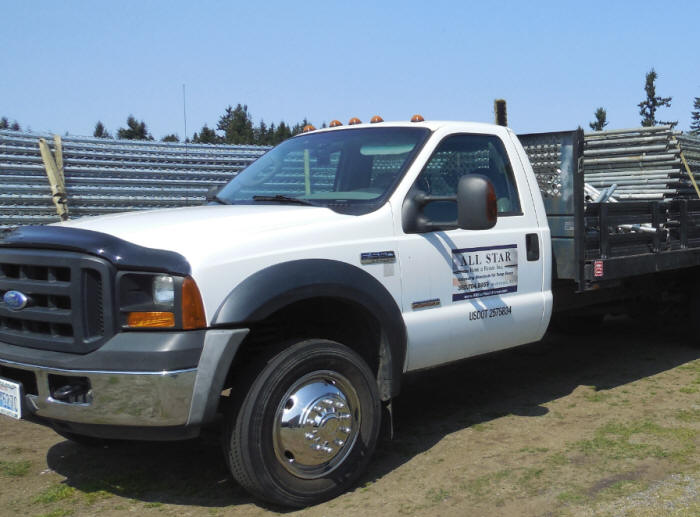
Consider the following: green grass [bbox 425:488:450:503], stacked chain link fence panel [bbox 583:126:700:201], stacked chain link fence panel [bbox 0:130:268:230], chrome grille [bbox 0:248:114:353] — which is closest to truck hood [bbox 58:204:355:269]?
chrome grille [bbox 0:248:114:353]

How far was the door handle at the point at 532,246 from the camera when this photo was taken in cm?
489

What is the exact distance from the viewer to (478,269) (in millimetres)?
4574

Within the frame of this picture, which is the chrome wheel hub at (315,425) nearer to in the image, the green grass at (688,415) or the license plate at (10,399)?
the license plate at (10,399)

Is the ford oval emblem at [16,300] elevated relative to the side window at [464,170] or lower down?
lower down

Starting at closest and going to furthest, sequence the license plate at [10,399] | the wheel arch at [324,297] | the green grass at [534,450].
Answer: the wheel arch at [324,297], the license plate at [10,399], the green grass at [534,450]

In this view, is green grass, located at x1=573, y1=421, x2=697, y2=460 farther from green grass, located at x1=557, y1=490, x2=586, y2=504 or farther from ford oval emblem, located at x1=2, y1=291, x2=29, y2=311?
ford oval emblem, located at x1=2, y1=291, x2=29, y2=311

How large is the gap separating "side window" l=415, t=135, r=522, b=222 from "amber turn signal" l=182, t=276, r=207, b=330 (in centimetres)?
157

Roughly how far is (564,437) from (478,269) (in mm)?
1205

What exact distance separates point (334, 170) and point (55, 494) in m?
2.42

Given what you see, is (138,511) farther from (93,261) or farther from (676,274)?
(676,274)

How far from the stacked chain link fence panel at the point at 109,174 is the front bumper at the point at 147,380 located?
595 cm

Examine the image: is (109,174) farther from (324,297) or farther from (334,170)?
(324,297)

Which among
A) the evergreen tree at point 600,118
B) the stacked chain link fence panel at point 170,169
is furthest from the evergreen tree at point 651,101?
the stacked chain link fence panel at point 170,169

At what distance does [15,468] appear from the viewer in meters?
4.39
